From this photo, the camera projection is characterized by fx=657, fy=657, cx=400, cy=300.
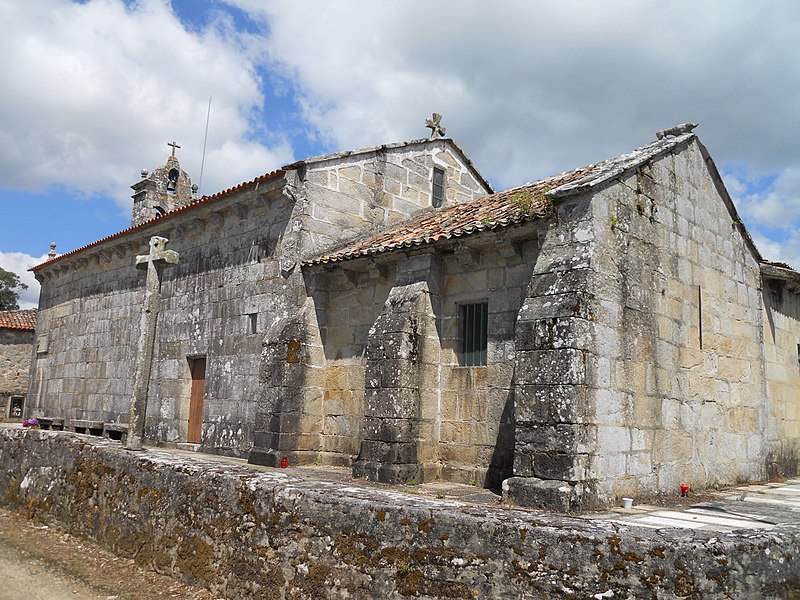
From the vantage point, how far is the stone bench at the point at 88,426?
50.7 feet

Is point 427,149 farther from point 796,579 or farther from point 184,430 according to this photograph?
point 796,579

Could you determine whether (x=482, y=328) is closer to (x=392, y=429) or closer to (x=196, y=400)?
(x=392, y=429)

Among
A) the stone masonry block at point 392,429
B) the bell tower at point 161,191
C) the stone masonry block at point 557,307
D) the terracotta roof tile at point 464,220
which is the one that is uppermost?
the bell tower at point 161,191

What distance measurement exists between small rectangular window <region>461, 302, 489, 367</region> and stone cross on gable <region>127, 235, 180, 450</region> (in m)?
4.43

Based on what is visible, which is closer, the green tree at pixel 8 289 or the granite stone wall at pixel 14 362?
the granite stone wall at pixel 14 362

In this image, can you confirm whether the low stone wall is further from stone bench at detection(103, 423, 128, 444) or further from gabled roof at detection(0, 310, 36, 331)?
gabled roof at detection(0, 310, 36, 331)

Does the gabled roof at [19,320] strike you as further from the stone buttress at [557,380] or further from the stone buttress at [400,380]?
the stone buttress at [557,380]

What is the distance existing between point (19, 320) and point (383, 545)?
923 inches

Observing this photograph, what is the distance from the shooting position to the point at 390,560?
463 cm

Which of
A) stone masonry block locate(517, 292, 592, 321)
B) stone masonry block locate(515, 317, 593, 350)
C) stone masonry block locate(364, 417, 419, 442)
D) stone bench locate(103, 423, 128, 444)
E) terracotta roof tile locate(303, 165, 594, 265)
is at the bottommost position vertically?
stone bench locate(103, 423, 128, 444)

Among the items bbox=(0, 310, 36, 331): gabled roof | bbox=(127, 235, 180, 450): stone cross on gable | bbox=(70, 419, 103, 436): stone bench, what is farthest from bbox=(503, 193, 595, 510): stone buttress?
bbox=(0, 310, 36, 331): gabled roof

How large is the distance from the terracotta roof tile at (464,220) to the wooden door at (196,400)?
12.3 feet

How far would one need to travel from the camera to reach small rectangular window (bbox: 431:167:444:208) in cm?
1324

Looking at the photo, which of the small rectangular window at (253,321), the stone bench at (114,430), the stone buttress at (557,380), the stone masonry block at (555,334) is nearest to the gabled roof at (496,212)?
the stone buttress at (557,380)
